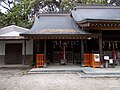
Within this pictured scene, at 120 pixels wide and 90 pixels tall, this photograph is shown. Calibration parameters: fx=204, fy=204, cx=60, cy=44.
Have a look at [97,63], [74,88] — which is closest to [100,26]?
[97,63]

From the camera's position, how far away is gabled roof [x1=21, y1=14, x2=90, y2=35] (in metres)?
14.0

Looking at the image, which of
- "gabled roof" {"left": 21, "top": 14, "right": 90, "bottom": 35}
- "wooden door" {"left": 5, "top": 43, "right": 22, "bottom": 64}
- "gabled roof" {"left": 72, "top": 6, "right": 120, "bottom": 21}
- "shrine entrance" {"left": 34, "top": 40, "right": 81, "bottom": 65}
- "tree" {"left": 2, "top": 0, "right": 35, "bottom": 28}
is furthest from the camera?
"tree" {"left": 2, "top": 0, "right": 35, "bottom": 28}

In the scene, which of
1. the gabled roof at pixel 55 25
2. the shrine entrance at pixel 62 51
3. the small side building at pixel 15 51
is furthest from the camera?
the small side building at pixel 15 51

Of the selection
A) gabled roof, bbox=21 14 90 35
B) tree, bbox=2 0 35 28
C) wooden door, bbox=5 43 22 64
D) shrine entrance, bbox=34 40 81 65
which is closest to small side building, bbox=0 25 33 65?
wooden door, bbox=5 43 22 64

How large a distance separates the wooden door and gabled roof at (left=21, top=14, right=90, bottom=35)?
8.81 ft

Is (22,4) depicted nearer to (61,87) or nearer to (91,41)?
(91,41)

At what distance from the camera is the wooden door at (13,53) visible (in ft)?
57.0

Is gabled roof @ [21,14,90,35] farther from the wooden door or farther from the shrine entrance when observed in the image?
the wooden door

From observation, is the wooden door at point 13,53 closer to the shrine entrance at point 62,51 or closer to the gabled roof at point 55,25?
the shrine entrance at point 62,51

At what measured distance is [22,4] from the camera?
27266 mm

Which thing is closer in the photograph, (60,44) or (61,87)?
(61,87)

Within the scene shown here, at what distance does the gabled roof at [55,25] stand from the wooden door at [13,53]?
2685 millimetres

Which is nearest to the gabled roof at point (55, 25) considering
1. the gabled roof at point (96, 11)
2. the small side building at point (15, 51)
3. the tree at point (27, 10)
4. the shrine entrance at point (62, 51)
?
the gabled roof at point (96, 11)

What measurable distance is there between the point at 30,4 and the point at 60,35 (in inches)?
579
